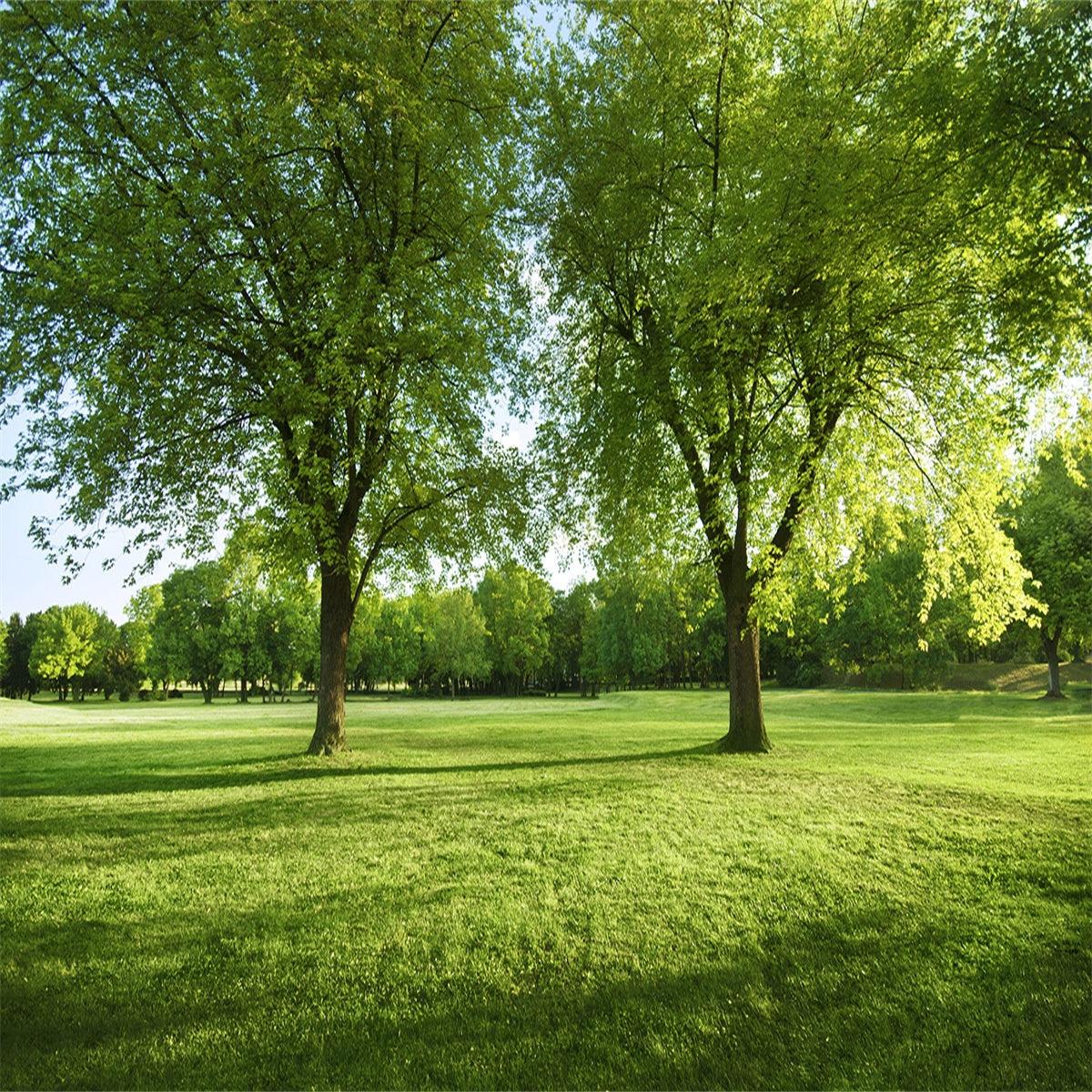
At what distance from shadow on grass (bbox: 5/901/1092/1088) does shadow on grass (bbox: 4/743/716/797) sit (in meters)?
7.68

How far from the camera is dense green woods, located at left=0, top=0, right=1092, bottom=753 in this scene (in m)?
10.2

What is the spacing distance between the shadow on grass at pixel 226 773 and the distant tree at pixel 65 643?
64.4 metres

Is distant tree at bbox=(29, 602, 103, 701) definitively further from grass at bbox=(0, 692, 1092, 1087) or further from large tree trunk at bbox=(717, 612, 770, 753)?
large tree trunk at bbox=(717, 612, 770, 753)

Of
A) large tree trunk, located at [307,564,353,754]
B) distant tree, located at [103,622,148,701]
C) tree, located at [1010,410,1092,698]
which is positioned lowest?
distant tree, located at [103,622,148,701]

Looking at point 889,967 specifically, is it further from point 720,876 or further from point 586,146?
point 586,146

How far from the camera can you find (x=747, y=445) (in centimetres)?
1501

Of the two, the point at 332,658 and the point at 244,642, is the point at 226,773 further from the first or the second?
the point at 244,642

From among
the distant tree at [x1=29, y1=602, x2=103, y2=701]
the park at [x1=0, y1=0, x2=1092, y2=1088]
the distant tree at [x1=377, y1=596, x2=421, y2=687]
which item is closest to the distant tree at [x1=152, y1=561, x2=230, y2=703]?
the distant tree at [x1=29, y1=602, x2=103, y2=701]

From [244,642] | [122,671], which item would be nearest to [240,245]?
[244,642]

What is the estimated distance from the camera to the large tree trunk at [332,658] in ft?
53.4

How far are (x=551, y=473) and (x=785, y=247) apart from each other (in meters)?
8.95

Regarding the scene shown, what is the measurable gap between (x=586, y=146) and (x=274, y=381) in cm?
1022

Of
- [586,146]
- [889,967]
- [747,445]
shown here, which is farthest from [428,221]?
[889,967]

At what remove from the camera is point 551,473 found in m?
18.2
